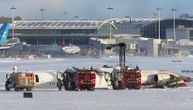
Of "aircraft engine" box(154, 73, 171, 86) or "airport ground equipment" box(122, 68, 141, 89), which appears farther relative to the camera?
"aircraft engine" box(154, 73, 171, 86)

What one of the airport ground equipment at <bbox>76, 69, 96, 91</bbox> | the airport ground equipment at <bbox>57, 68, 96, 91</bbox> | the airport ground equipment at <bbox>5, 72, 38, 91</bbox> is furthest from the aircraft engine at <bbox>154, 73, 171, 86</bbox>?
the airport ground equipment at <bbox>5, 72, 38, 91</bbox>

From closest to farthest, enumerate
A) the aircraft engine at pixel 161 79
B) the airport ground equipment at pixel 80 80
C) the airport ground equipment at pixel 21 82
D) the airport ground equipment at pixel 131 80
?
1. the airport ground equipment at pixel 80 80
2. the airport ground equipment at pixel 21 82
3. the airport ground equipment at pixel 131 80
4. the aircraft engine at pixel 161 79

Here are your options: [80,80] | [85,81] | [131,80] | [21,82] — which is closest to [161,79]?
[131,80]

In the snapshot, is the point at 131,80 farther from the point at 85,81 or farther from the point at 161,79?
the point at 85,81

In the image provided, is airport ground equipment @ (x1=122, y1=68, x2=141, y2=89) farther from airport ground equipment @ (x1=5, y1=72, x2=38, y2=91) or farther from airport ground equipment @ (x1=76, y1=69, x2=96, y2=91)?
airport ground equipment @ (x1=5, y1=72, x2=38, y2=91)

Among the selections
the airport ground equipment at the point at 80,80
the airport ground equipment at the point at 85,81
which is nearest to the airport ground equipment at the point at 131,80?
the airport ground equipment at the point at 80,80

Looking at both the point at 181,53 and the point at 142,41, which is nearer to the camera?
the point at 181,53

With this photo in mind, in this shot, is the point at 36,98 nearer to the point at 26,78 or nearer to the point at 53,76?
the point at 26,78

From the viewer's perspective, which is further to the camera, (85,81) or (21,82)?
(21,82)

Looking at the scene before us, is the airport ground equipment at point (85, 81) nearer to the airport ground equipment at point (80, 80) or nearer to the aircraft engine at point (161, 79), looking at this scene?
the airport ground equipment at point (80, 80)

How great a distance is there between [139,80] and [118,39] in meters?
154

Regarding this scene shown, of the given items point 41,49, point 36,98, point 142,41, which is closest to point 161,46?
point 142,41

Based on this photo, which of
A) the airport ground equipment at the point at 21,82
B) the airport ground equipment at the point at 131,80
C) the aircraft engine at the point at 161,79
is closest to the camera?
the airport ground equipment at the point at 21,82

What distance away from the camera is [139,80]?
44031 mm
